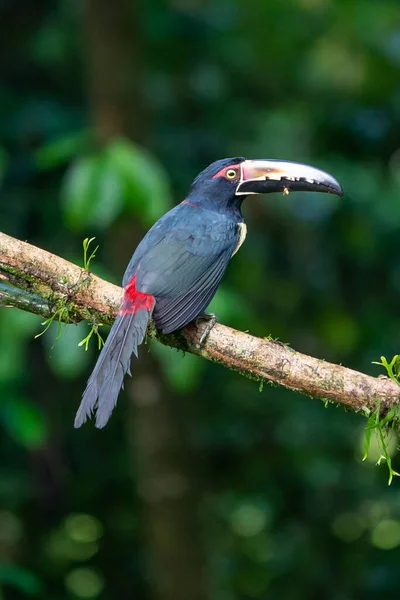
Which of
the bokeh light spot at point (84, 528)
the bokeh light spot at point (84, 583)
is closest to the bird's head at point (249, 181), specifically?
the bokeh light spot at point (84, 528)

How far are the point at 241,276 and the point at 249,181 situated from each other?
1793 millimetres

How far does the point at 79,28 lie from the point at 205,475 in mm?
2786

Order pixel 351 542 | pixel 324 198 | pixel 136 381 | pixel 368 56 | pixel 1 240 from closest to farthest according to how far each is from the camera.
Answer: pixel 1 240
pixel 136 381
pixel 324 198
pixel 351 542
pixel 368 56

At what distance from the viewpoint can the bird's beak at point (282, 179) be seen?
360cm

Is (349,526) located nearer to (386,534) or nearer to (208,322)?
(386,534)

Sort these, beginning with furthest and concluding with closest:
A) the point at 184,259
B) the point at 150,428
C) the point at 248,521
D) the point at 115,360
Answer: the point at 248,521
the point at 150,428
the point at 184,259
the point at 115,360

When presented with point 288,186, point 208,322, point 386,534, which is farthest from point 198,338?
point 386,534

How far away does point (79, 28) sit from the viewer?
5.55 m

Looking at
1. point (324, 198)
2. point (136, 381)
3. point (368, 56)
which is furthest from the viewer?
point (368, 56)

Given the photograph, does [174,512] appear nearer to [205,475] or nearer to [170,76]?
[205,475]

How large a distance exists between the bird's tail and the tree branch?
106 mm

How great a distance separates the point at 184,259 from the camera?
3.44 meters

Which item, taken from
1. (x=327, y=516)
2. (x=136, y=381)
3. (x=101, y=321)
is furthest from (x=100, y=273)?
(x=327, y=516)

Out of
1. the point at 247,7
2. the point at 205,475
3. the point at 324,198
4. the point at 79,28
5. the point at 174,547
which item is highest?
the point at 247,7
